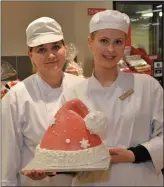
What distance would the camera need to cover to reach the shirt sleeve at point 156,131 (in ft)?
3.02

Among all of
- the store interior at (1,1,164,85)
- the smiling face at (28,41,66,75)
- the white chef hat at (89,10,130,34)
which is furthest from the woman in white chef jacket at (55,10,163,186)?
the store interior at (1,1,164,85)

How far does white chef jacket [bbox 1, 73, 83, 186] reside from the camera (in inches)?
40.1

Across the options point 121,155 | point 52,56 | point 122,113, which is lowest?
point 121,155

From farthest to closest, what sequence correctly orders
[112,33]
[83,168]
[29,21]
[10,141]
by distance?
[29,21] < [10,141] < [112,33] < [83,168]

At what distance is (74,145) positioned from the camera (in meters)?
0.81

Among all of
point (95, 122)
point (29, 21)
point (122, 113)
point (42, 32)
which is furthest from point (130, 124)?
point (29, 21)

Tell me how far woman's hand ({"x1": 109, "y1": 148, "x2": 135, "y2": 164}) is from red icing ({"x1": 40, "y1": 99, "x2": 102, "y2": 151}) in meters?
0.07

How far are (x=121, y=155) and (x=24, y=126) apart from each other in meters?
0.33

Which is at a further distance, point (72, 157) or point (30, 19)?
point (30, 19)

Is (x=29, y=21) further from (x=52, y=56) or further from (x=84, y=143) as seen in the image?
(x=84, y=143)

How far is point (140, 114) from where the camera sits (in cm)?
92

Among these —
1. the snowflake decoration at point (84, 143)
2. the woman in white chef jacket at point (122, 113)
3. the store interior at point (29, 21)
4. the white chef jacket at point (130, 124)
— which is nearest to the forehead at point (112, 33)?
the woman in white chef jacket at point (122, 113)

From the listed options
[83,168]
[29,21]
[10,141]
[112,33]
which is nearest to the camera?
[83,168]

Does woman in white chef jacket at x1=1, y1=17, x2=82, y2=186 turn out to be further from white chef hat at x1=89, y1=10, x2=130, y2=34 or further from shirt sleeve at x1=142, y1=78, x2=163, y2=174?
shirt sleeve at x1=142, y1=78, x2=163, y2=174
